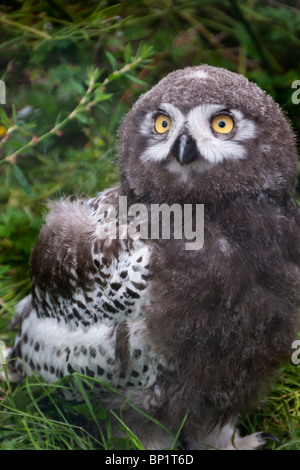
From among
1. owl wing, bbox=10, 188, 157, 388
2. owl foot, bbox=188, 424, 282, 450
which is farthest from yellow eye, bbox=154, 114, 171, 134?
owl foot, bbox=188, 424, 282, 450

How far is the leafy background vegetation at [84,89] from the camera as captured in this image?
92.1 inches

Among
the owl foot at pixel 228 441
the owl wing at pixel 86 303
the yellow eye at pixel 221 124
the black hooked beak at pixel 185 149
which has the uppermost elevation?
the yellow eye at pixel 221 124

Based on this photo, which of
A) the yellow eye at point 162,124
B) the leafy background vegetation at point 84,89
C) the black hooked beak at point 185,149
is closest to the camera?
the black hooked beak at point 185,149

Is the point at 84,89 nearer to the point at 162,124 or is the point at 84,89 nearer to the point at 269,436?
the point at 162,124

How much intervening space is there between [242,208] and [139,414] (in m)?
0.84

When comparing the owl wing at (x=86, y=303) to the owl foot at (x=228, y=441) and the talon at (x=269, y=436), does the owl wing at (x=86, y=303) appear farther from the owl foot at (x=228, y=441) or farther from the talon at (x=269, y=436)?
the talon at (x=269, y=436)

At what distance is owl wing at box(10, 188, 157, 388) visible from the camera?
6.45 feet

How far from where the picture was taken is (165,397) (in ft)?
6.72

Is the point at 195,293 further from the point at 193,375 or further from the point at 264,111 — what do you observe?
the point at 264,111


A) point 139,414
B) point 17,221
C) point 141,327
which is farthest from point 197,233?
point 17,221

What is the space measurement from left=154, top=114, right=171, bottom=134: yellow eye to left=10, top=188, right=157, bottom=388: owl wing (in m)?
0.35

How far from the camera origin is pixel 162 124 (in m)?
1.92

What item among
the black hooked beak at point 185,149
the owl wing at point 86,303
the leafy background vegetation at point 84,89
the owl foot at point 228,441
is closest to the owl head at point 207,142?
the black hooked beak at point 185,149

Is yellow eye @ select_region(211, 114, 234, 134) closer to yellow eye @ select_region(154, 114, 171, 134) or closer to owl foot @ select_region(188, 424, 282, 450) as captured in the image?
yellow eye @ select_region(154, 114, 171, 134)
